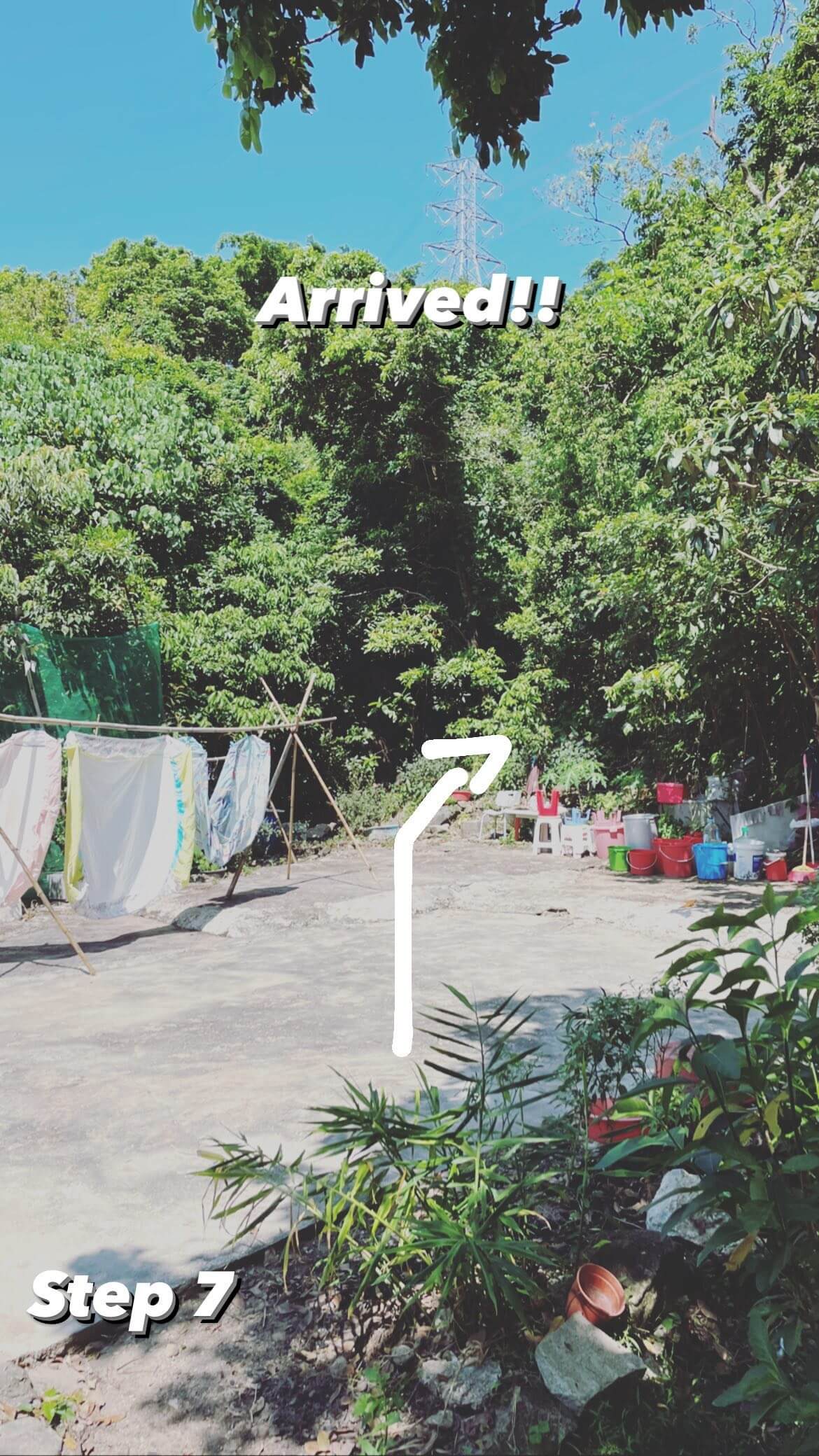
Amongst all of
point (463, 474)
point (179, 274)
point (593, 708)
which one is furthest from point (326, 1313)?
point (179, 274)

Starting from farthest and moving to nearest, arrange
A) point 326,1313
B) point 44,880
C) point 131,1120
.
Answer: point 44,880 < point 131,1120 < point 326,1313

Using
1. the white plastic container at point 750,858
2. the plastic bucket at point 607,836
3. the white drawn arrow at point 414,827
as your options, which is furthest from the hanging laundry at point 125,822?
the plastic bucket at point 607,836

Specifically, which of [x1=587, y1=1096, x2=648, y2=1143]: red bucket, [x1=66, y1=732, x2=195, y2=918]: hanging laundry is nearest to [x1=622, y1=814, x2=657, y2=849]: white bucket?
[x1=66, y1=732, x2=195, y2=918]: hanging laundry

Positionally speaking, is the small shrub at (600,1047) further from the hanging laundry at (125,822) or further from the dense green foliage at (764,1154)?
the hanging laundry at (125,822)

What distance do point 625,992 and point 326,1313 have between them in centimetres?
288

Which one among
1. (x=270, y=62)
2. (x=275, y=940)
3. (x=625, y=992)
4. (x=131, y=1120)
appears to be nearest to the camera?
(x=270, y=62)

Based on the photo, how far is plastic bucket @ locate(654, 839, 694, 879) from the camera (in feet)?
28.5

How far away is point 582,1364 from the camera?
1.82 m

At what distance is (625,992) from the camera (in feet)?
15.8

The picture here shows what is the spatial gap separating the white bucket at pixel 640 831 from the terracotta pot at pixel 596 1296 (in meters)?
7.25

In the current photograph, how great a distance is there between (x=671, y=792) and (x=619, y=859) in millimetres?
871

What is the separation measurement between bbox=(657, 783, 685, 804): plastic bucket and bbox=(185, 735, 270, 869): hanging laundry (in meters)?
3.90

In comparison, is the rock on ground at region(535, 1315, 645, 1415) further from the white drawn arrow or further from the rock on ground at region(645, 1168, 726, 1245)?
the white drawn arrow

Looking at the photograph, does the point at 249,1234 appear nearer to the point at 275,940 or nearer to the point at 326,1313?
the point at 326,1313
